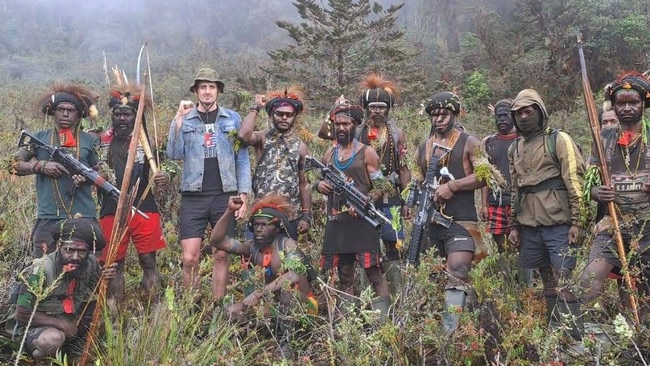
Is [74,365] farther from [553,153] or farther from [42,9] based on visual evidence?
[42,9]

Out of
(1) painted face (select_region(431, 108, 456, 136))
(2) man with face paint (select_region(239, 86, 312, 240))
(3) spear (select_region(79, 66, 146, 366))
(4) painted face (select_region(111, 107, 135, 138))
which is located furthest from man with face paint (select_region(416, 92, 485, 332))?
(4) painted face (select_region(111, 107, 135, 138))

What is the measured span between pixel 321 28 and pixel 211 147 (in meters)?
19.4

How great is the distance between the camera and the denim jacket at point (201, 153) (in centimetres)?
507

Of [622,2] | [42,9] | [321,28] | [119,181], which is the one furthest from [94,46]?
[119,181]

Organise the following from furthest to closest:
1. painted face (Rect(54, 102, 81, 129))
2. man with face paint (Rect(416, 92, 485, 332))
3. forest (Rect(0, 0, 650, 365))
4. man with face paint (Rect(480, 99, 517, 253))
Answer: man with face paint (Rect(480, 99, 517, 253)), painted face (Rect(54, 102, 81, 129)), man with face paint (Rect(416, 92, 485, 332)), forest (Rect(0, 0, 650, 365))

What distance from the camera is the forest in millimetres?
3510

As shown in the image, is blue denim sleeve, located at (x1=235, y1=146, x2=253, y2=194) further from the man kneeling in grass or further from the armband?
the armband

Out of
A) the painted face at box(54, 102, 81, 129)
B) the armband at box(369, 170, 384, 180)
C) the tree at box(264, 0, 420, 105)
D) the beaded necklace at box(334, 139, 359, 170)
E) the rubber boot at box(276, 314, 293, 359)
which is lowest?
the rubber boot at box(276, 314, 293, 359)

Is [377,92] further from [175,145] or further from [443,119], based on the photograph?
[175,145]

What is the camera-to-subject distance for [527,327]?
3.38 metres

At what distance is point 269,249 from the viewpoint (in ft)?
15.1

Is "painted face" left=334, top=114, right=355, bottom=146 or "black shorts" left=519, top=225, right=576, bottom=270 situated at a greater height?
"painted face" left=334, top=114, right=355, bottom=146

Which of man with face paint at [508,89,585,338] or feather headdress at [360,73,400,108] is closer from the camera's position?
man with face paint at [508,89,585,338]

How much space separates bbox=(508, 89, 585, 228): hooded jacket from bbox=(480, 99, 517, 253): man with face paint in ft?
3.95
